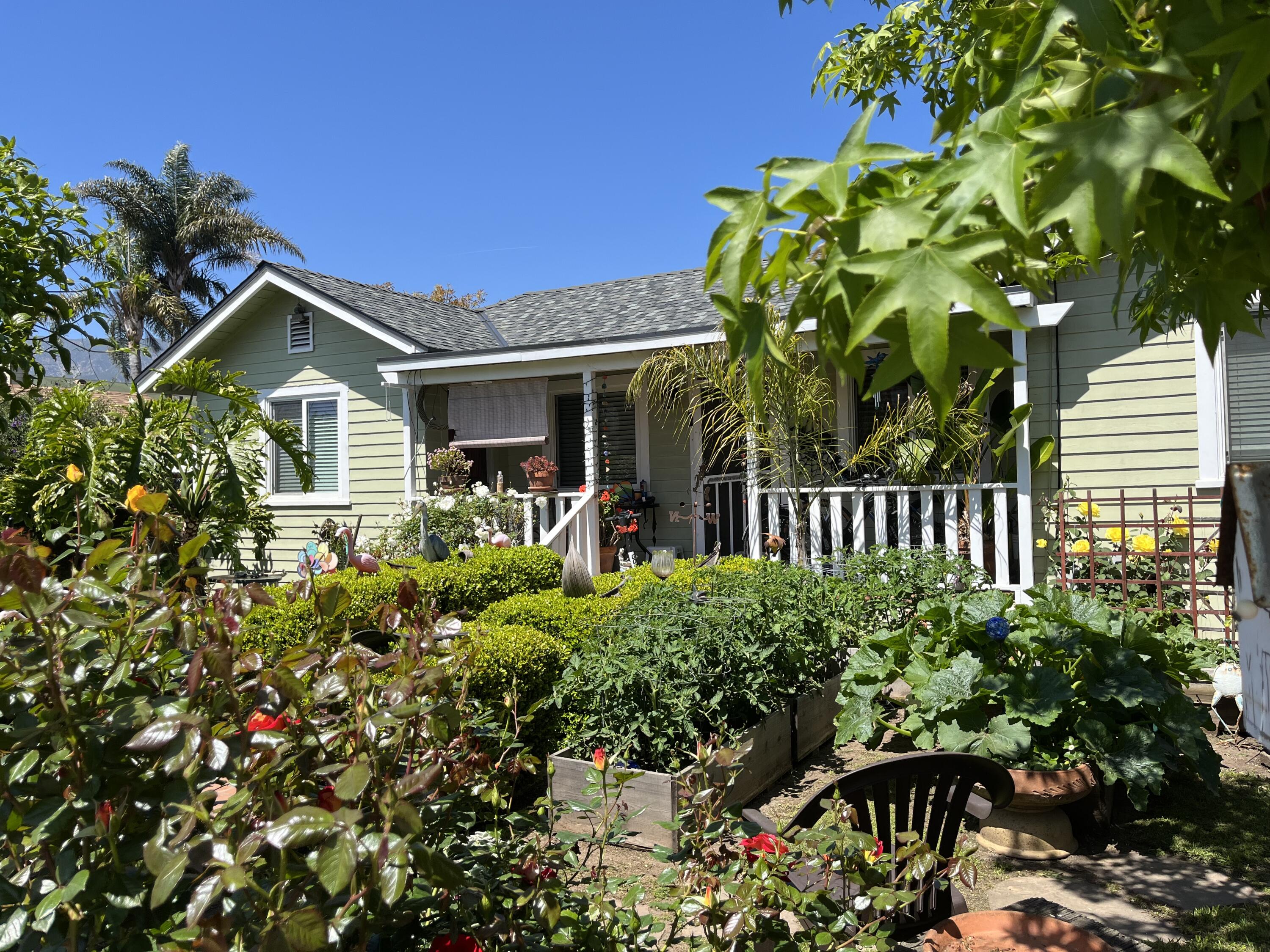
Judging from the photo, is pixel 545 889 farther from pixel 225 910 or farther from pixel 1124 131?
pixel 1124 131

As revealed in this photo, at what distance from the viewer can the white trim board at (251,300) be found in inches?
448

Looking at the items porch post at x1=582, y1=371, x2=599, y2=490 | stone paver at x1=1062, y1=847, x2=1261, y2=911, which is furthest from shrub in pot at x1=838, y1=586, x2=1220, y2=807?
porch post at x1=582, y1=371, x2=599, y2=490

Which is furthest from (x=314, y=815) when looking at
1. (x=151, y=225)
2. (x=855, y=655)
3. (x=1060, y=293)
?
(x=151, y=225)

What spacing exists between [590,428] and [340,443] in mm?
4366

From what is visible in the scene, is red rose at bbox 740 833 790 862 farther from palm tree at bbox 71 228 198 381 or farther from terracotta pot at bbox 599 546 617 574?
palm tree at bbox 71 228 198 381

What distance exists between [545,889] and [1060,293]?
29.0 feet

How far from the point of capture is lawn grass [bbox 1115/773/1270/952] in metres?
3.14

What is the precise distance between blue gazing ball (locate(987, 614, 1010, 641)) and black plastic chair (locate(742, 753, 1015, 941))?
5.42ft

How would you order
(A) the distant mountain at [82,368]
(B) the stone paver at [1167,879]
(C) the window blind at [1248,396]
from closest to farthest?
(B) the stone paver at [1167,879]
(A) the distant mountain at [82,368]
(C) the window blind at [1248,396]

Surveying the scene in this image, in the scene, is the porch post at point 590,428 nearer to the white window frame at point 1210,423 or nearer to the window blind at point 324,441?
the window blind at point 324,441

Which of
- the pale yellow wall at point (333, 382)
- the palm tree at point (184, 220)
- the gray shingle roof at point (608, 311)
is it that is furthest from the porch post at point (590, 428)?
the palm tree at point (184, 220)

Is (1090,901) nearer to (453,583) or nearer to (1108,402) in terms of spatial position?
(453,583)

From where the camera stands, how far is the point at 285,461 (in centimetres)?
1284

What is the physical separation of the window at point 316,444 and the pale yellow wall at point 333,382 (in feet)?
0.38
